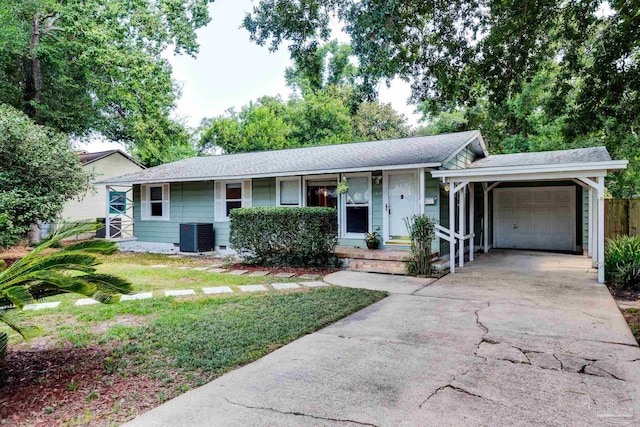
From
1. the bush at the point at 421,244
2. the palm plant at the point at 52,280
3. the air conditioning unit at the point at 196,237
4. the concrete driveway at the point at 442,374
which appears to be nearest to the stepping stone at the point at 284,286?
the concrete driveway at the point at 442,374

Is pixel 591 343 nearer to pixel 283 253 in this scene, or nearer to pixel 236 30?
pixel 283 253

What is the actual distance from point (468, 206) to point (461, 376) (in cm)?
898

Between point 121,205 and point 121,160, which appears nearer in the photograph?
point 121,205

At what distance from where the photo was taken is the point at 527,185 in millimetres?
12422

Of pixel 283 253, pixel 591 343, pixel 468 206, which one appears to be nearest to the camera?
pixel 591 343

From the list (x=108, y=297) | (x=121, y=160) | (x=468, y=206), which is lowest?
(x=108, y=297)

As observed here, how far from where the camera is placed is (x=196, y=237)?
11.8 m

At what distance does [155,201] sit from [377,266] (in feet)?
28.4

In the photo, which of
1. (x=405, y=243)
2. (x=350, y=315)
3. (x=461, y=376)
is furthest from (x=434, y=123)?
(x=461, y=376)

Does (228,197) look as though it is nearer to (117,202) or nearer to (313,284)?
(313,284)

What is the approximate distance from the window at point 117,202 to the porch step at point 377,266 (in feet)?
40.6

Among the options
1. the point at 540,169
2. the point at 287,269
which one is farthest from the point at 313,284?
the point at 540,169

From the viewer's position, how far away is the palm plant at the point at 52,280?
290cm

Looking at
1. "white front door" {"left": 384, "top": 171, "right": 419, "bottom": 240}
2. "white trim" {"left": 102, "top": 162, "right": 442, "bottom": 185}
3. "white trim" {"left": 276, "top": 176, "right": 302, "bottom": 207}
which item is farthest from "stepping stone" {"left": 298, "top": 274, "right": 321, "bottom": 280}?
"white trim" {"left": 276, "top": 176, "right": 302, "bottom": 207}
